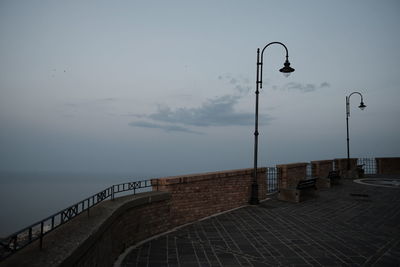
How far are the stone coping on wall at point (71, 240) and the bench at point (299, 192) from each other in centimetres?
728

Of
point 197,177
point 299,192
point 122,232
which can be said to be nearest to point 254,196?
point 299,192

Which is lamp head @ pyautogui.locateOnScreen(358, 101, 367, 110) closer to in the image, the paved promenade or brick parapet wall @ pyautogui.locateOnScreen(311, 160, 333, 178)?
brick parapet wall @ pyautogui.locateOnScreen(311, 160, 333, 178)

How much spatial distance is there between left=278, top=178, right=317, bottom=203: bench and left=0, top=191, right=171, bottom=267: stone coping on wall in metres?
7.28

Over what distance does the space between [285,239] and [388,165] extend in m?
22.5

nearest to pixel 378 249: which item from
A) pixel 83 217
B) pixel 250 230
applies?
pixel 250 230

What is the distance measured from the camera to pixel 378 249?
528cm

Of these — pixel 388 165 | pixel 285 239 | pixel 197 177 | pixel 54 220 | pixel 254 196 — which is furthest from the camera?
pixel 388 165

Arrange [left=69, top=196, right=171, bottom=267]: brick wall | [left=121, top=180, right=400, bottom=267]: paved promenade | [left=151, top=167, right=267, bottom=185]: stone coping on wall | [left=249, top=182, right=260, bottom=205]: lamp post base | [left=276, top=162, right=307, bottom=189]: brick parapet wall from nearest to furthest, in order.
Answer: [left=69, top=196, right=171, bottom=267]: brick wall, [left=121, top=180, right=400, bottom=267]: paved promenade, [left=151, top=167, right=267, bottom=185]: stone coping on wall, [left=249, top=182, right=260, bottom=205]: lamp post base, [left=276, top=162, right=307, bottom=189]: brick parapet wall

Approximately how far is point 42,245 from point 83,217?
1.33m

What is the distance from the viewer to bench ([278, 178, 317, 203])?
10062mm

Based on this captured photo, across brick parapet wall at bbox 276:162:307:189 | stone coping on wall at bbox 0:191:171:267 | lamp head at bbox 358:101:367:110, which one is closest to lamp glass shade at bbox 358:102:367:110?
lamp head at bbox 358:101:367:110

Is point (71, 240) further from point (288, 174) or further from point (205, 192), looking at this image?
point (288, 174)

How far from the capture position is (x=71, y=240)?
3.45 meters

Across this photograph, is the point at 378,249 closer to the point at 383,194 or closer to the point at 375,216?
the point at 375,216
